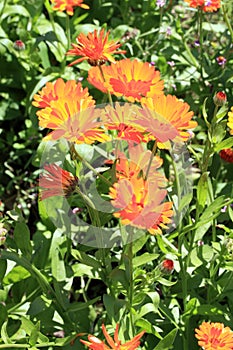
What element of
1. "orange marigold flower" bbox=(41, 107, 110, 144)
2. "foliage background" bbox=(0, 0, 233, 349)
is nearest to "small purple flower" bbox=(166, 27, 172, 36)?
"foliage background" bbox=(0, 0, 233, 349)

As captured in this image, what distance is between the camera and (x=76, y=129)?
1.27 meters

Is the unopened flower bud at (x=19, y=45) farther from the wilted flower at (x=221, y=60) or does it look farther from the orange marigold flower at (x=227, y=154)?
the orange marigold flower at (x=227, y=154)

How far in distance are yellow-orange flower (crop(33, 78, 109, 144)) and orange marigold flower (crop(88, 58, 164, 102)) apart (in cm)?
6

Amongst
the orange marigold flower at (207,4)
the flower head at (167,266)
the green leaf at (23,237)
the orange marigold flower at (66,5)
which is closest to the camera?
the flower head at (167,266)

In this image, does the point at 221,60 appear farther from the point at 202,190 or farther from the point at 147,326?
the point at 147,326

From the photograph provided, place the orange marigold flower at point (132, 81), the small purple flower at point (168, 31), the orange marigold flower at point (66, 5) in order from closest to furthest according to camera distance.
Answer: the orange marigold flower at point (132, 81) < the orange marigold flower at point (66, 5) < the small purple flower at point (168, 31)

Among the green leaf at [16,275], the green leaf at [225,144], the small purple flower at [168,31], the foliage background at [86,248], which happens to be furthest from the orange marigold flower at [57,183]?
the small purple flower at [168,31]

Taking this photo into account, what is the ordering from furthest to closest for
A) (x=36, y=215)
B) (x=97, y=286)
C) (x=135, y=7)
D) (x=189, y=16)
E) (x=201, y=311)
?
(x=189, y=16)
(x=135, y=7)
(x=36, y=215)
(x=97, y=286)
(x=201, y=311)

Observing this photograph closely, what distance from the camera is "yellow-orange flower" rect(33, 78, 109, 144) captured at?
127 centimetres

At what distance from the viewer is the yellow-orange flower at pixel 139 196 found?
1214 mm

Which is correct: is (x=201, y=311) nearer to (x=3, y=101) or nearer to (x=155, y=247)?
(x=155, y=247)

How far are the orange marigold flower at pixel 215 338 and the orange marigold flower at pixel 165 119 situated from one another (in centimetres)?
42

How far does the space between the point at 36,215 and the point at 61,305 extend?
81cm

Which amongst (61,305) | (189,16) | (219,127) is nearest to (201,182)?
(219,127)
